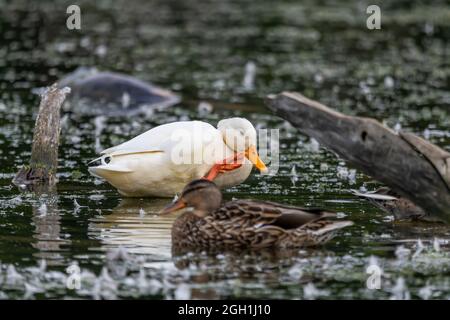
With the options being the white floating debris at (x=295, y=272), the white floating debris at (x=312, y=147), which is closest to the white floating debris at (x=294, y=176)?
the white floating debris at (x=312, y=147)

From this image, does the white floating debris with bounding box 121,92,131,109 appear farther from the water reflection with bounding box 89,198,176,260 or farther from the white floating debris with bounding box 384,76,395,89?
the water reflection with bounding box 89,198,176,260

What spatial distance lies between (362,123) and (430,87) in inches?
439

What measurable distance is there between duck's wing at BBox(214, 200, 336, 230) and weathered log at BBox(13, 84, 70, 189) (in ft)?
11.9

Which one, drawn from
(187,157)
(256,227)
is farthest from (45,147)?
(256,227)

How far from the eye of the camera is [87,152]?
49.8ft

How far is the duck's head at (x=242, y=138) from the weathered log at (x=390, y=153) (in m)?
2.50

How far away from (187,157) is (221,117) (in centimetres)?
595

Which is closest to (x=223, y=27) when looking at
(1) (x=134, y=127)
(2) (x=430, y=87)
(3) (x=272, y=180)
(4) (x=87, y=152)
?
(2) (x=430, y=87)

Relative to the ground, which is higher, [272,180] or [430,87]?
[430,87]

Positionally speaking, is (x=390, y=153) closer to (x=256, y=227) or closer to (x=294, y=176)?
(x=256, y=227)

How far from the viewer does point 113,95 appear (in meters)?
19.6

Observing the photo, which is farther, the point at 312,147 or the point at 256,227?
the point at 312,147

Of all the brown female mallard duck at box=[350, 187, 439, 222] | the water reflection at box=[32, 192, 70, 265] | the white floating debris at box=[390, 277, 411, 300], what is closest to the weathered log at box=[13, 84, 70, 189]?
the water reflection at box=[32, 192, 70, 265]
